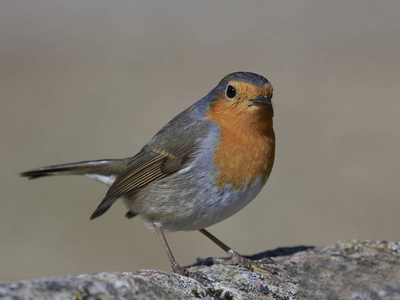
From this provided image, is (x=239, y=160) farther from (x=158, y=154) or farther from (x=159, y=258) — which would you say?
(x=159, y=258)

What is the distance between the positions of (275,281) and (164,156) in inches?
60.2

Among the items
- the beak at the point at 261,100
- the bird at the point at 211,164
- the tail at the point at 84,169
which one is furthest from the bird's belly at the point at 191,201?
the tail at the point at 84,169

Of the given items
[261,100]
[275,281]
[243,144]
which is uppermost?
[261,100]

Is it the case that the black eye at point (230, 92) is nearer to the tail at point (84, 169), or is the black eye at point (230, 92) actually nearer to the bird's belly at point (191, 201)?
the bird's belly at point (191, 201)

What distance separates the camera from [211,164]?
4496 millimetres

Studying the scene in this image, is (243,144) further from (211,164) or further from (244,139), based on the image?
(211,164)

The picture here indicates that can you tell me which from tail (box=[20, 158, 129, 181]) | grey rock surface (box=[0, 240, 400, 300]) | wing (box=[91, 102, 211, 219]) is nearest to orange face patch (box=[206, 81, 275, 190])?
wing (box=[91, 102, 211, 219])

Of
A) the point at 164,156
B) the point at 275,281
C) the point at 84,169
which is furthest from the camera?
the point at 84,169

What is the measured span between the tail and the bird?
636 mm

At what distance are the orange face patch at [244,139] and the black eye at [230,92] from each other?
3cm

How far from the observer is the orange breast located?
4.41 m

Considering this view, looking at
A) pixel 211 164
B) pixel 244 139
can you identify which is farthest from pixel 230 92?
pixel 211 164

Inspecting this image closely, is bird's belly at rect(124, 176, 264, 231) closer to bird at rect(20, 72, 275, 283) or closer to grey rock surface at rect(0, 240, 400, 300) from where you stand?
bird at rect(20, 72, 275, 283)

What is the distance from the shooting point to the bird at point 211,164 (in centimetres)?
443
